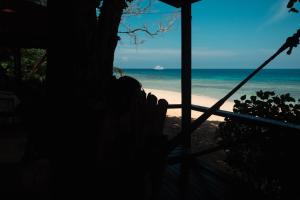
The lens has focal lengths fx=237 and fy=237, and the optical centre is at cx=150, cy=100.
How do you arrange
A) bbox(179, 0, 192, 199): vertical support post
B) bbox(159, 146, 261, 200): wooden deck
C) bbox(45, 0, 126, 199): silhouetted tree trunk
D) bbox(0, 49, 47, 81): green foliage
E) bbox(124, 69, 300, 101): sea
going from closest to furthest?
bbox(45, 0, 126, 199): silhouetted tree trunk < bbox(159, 146, 261, 200): wooden deck < bbox(179, 0, 192, 199): vertical support post < bbox(0, 49, 47, 81): green foliage < bbox(124, 69, 300, 101): sea

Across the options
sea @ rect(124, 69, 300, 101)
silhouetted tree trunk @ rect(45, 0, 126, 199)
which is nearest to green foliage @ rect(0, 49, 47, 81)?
silhouetted tree trunk @ rect(45, 0, 126, 199)

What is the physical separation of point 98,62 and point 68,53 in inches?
4.9

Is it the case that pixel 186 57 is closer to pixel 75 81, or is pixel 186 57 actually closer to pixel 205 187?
pixel 205 187

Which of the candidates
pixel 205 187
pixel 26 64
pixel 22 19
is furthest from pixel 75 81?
pixel 26 64

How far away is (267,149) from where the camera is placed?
249 cm

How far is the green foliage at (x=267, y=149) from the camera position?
231cm

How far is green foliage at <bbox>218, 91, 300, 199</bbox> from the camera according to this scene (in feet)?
7.59

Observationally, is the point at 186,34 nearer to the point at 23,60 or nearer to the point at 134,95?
the point at 134,95

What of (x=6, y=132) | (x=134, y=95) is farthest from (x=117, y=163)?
(x=6, y=132)

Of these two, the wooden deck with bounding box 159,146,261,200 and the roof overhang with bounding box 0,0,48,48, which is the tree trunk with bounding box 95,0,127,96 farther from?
the roof overhang with bounding box 0,0,48,48

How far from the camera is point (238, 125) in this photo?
292cm

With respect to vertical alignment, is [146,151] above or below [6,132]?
above

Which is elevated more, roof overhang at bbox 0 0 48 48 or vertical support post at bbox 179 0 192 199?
roof overhang at bbox 0 0 48 48

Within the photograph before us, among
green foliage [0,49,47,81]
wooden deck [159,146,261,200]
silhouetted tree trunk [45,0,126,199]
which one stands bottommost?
wooden deck [159,146,261,200]
